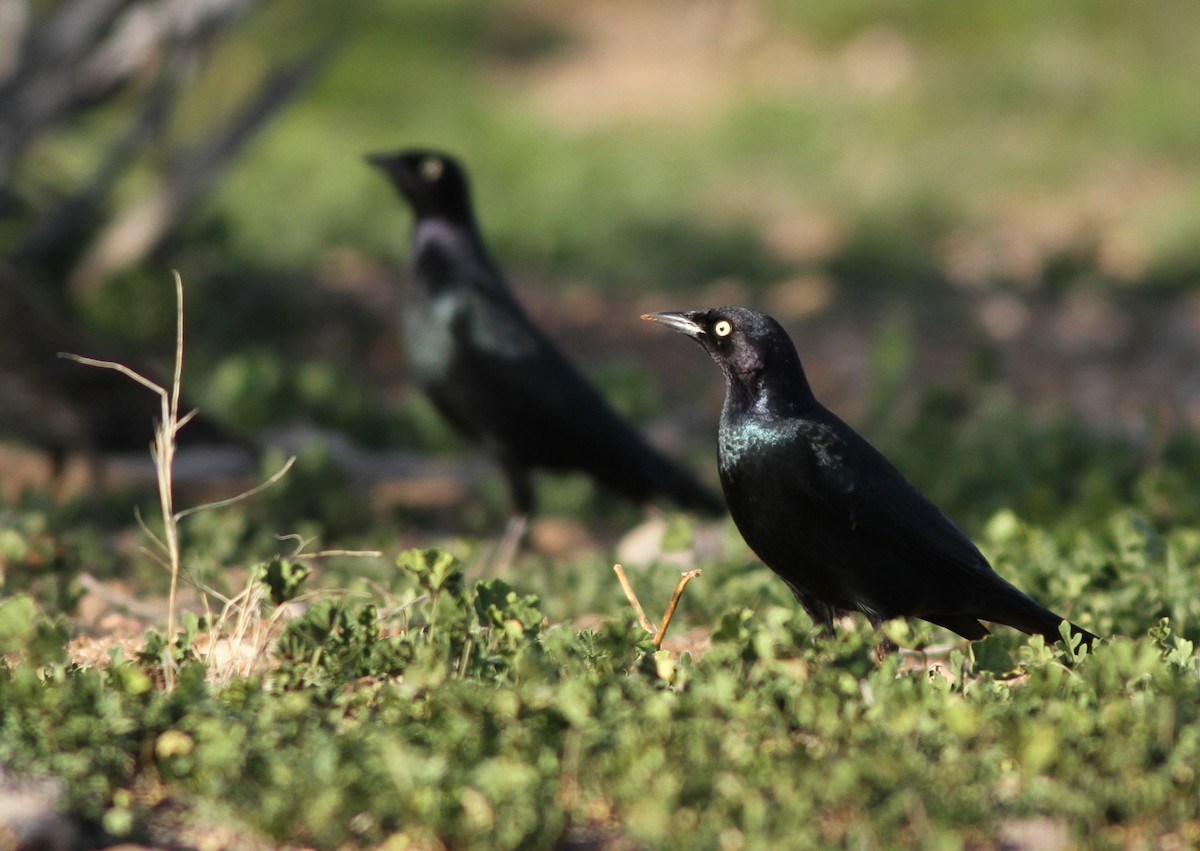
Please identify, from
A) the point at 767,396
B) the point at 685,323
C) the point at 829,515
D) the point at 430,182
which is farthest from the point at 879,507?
the point at 430,182

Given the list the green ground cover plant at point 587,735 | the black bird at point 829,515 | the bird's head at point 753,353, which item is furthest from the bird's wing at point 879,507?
the green ground cover plant at point 587,735

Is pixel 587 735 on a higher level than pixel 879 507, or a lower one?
lower

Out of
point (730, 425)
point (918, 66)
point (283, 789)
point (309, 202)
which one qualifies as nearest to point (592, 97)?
point (918, 66)

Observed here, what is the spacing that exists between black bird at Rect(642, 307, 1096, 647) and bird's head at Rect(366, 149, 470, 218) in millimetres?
2782

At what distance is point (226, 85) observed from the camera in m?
15.4

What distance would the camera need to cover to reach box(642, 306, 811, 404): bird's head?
3.94 meters

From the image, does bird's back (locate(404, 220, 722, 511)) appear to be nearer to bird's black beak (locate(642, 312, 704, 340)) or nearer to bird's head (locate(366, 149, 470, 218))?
bird's head (locate(366, 149, 470, 218))

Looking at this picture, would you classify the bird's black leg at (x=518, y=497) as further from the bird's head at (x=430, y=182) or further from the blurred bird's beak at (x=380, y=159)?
the blurred bird's beak at (x=380, y=159)

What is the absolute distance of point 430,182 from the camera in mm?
6598

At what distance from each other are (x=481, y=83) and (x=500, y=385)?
10532 millimetres

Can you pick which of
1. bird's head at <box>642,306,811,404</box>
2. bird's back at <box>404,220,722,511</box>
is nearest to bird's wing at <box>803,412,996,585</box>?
bird's head at <box>642,306,811,404</box>

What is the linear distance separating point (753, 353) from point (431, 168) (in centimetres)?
297

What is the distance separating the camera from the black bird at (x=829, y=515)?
12.4 ft

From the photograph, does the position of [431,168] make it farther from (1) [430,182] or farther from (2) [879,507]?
(2) [879,507]
